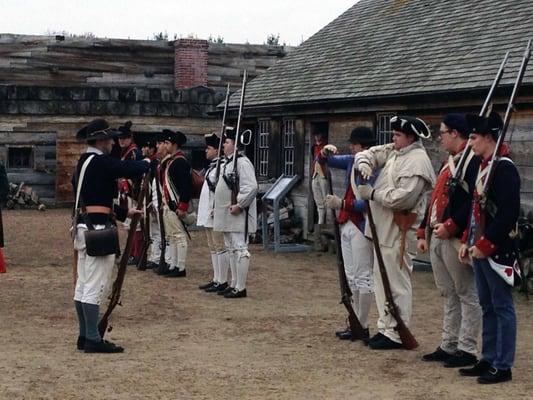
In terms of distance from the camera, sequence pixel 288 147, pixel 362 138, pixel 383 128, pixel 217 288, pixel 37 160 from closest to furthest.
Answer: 1. pixel 362 138
2. pixel 217 288
3. pixel 383 128
4. pixel 288 147
5. pixel 37 160

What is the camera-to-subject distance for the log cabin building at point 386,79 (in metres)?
12.9

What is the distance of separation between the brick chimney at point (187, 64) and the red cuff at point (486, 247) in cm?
2257

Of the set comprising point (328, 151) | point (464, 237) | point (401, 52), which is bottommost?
point (464, 237)

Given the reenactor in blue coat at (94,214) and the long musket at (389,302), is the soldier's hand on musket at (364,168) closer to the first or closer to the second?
the long musket at (389,302)

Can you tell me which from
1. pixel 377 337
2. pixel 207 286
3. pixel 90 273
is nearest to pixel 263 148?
pixel 207 286

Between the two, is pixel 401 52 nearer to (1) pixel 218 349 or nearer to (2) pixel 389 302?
(2) pixel 389 302

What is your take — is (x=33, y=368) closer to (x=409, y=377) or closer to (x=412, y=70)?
(x=409, y=377)

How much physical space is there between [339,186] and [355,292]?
8066 millimetres

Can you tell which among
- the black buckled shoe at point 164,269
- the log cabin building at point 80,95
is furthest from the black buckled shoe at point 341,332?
the log cabin building at point 80,95

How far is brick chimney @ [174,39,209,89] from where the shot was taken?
94.4 ft

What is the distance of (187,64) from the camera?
94.4 ft

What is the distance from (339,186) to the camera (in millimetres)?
16703

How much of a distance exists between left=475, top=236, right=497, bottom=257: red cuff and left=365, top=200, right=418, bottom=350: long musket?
1.39 meters

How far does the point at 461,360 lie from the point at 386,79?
27.0ft
